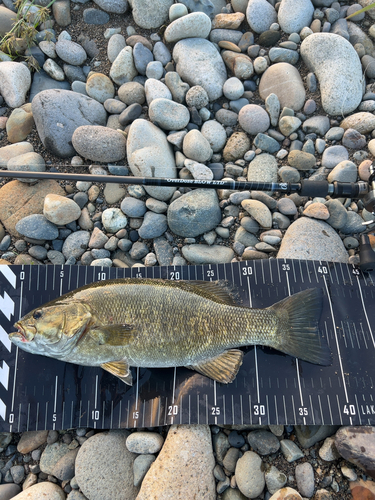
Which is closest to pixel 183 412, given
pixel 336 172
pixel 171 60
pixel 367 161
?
pixel 336 172

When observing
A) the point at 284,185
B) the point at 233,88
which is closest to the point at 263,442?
the point at 284,185

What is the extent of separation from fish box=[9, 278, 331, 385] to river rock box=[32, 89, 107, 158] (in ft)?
8.16

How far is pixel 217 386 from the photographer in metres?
3.43

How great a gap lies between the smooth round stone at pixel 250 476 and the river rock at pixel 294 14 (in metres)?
6.00

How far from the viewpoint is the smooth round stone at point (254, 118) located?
463 centimetres

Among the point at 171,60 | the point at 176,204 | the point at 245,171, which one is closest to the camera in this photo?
the point at 176,204

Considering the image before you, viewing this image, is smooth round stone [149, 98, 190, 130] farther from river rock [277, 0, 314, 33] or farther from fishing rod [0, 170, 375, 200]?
river rock [277, 0, 314, 33]

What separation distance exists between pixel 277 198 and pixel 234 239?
0.87 m

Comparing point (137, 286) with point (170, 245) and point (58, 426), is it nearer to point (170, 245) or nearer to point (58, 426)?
point (170, 245)

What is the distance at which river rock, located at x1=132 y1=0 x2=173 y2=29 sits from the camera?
5.04 metres

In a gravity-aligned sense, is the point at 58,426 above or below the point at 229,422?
above

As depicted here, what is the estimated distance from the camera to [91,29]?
5.31m

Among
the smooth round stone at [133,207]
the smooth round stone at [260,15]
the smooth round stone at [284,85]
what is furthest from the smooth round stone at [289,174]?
the smooth round stone at [260,15]

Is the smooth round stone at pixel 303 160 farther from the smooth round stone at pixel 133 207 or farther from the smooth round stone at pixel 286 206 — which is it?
the smooth round stone at pixel 133 207
